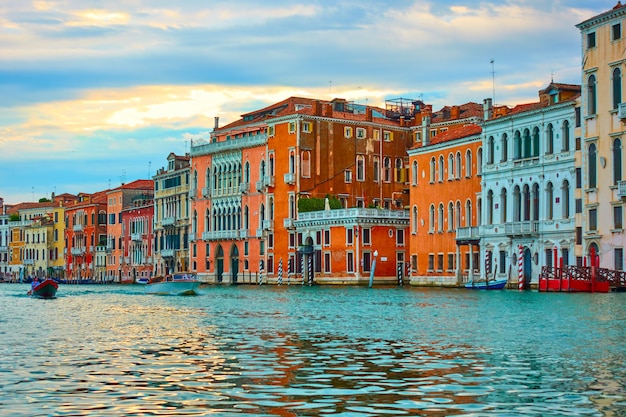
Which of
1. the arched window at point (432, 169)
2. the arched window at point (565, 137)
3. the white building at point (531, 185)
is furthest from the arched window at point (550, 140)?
the arched window at point (432, 169)

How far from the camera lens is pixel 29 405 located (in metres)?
11.2

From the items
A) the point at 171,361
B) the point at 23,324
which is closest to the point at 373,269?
the point at 23,324

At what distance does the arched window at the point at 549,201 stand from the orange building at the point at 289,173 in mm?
18457

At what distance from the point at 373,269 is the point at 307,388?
5216 centimetres

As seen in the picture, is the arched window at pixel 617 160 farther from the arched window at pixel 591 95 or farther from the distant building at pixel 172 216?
the distant building at pixel 172 216

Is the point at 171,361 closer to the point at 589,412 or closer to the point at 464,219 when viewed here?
the point at 589,412

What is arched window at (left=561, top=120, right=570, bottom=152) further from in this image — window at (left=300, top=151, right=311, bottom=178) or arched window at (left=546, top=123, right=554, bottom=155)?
window at (left=300, top=151, right=311, bottom=178)

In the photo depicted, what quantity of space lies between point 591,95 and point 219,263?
38.9 metres

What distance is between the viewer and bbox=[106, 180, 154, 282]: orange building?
330 ft

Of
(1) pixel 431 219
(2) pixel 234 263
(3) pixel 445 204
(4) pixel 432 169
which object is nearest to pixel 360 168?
(2) pixel 234 263

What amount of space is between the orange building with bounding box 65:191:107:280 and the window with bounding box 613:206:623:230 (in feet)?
220

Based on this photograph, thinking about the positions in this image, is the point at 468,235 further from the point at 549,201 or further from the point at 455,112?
the point at 455,112

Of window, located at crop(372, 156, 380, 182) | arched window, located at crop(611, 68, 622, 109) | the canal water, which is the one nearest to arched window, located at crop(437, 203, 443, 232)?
window, located at crop(372, 156, 380, 182)

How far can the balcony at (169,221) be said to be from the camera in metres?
88.2
